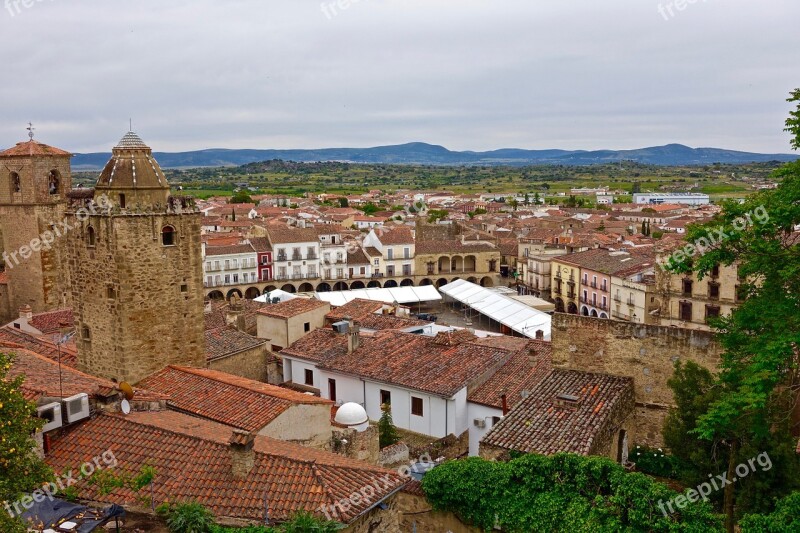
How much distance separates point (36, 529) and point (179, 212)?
10879 mm

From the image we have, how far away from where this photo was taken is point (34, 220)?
3628 centimetres

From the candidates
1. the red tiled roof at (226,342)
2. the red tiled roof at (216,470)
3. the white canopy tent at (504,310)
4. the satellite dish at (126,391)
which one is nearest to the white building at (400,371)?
the red tiled roof at (226,342)

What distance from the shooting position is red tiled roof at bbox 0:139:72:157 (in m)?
35.1

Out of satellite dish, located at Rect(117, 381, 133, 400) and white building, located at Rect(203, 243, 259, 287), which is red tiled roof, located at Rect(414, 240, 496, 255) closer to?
white building, located at Rect(203, 243, 259, 287)

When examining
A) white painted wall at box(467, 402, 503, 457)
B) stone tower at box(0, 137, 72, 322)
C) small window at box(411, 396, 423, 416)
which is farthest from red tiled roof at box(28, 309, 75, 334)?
white painted wall at box(467, 402, 503, 457)

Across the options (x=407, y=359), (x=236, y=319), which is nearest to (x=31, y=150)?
(x=236, y=319)

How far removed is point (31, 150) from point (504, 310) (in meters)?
31.7

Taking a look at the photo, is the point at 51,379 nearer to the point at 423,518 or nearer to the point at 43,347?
the point at 423,518

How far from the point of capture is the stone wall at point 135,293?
1955cm

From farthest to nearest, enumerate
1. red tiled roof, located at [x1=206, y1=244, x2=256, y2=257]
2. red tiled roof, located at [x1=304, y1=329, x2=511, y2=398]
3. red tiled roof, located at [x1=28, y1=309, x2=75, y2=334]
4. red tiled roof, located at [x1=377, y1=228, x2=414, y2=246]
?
red tiled roof, located at [x1=377, y1=228, x2=414, y2=246] < red tiled roof, located at [x1=206, y1=244, x2=256, y2=257] < red tiled roof, located at [x1=28, y1=309, x2=75, y2=334] < red tiled roof, located at [x1=304, y1=329, x2=511, y2=398]

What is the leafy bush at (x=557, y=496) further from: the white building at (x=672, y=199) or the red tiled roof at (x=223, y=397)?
the white building at (x=672, y=199)

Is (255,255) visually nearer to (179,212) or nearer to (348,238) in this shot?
(348,238)

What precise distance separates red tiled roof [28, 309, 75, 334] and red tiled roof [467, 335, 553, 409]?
663 inches

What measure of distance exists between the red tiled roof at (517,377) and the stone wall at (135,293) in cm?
950
